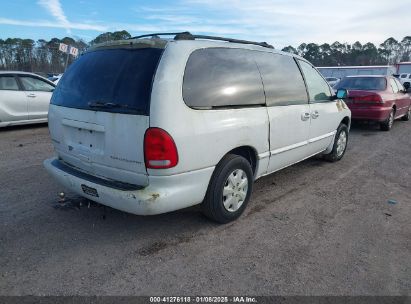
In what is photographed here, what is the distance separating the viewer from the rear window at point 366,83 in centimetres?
933

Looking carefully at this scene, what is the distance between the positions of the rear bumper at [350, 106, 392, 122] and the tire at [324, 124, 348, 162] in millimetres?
3279

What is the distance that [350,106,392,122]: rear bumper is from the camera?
28.9ft

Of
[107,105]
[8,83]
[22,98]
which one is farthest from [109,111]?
[8,83]

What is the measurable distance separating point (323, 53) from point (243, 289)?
82.8m

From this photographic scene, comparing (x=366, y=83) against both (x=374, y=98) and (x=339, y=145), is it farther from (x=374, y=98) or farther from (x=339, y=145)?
(x=339, y=145)

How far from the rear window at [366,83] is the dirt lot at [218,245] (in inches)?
209

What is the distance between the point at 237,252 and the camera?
9.95ft

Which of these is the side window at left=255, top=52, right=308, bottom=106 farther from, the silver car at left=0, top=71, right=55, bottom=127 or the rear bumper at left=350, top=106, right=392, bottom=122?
the silver car at left=0, top=71, right=55, bottom=127

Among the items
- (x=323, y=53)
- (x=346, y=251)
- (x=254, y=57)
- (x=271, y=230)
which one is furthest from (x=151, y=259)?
(x=323, y=53)

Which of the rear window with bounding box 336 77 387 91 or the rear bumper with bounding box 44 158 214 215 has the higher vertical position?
the rear window with bounding box 336 77 387 91

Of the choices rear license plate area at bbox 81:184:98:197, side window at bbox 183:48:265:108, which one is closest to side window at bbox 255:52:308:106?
side window at bbox 183:48:265:108

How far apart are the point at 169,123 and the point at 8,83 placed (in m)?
7.33

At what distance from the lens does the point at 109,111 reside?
116 inches

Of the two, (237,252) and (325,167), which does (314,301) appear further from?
(325,167)
